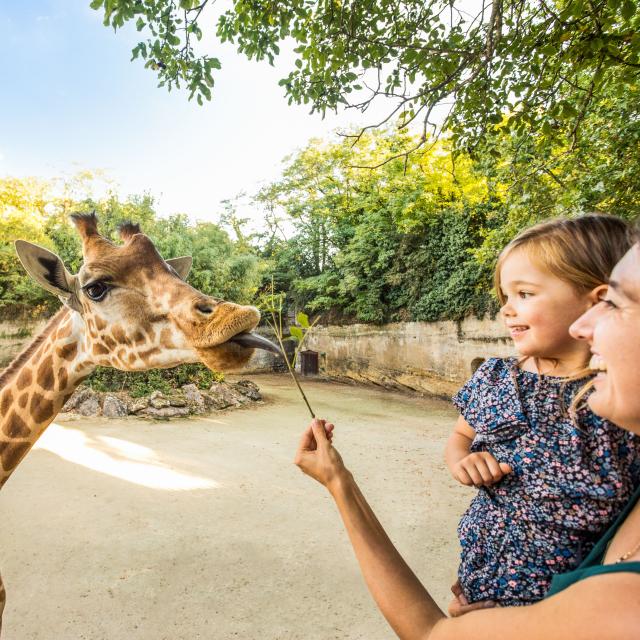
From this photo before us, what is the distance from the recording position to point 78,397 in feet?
25.2

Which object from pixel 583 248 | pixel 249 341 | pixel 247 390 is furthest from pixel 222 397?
pixel 583 248

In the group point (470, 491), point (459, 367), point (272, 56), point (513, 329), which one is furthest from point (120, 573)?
point (459, 367)

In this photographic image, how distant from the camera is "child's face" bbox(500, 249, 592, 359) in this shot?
110 centimetres

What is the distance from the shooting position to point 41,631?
2.37 metres

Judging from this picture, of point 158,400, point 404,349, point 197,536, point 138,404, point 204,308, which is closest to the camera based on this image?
point 204,308

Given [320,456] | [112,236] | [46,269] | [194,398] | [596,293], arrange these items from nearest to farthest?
[320,456]
[596,293]
[46,269]
[194,398]
[112,236]

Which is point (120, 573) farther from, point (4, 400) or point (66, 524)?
point (4, 400)

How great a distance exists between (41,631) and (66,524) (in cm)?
140

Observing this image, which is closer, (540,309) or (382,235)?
(540,309)

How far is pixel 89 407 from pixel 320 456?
26.0 ft

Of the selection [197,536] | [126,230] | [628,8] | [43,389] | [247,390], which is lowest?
[247,390]

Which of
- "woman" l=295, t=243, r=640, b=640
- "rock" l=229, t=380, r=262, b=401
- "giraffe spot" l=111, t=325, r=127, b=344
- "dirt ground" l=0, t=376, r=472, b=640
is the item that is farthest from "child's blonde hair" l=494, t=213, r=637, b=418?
"rock" l=229, t=380, r=262, b=401

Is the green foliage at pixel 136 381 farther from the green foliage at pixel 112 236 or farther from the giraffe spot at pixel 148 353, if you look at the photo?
the giraffe spot at pixel 148 353

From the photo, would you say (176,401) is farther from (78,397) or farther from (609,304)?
(609,304)
